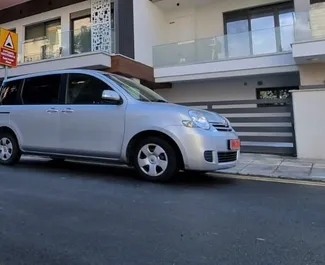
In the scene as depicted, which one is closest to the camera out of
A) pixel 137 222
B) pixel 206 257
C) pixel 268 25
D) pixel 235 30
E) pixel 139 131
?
A: pixel 206 257

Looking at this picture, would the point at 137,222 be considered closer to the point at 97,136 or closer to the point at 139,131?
the point at 139,131

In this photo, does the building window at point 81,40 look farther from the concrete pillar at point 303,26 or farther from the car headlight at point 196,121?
the car headlight at point 196,121

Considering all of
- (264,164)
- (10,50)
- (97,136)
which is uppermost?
(10,50)

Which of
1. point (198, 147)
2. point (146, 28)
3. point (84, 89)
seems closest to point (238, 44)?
point (146, 28)

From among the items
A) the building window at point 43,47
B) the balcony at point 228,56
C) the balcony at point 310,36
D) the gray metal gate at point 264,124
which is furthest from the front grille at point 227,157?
the building window at point 43,47

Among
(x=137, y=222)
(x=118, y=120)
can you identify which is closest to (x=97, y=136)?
(x=118, y=120)

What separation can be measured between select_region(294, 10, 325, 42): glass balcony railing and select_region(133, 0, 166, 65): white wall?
6.19 m

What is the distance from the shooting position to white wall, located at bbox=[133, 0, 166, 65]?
47.6 ft

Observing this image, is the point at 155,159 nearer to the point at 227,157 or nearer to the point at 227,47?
the point at 227,157

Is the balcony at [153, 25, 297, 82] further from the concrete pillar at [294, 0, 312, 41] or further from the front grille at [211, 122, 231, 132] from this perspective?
the front grille at [211, 122, 231, 132]


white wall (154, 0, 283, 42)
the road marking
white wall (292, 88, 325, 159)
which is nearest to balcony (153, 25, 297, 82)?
white wall (154, 0, 283, 42)

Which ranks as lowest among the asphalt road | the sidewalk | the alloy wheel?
the asphalt road

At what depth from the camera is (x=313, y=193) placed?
5047 mm

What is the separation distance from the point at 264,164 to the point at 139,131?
3.80 m
